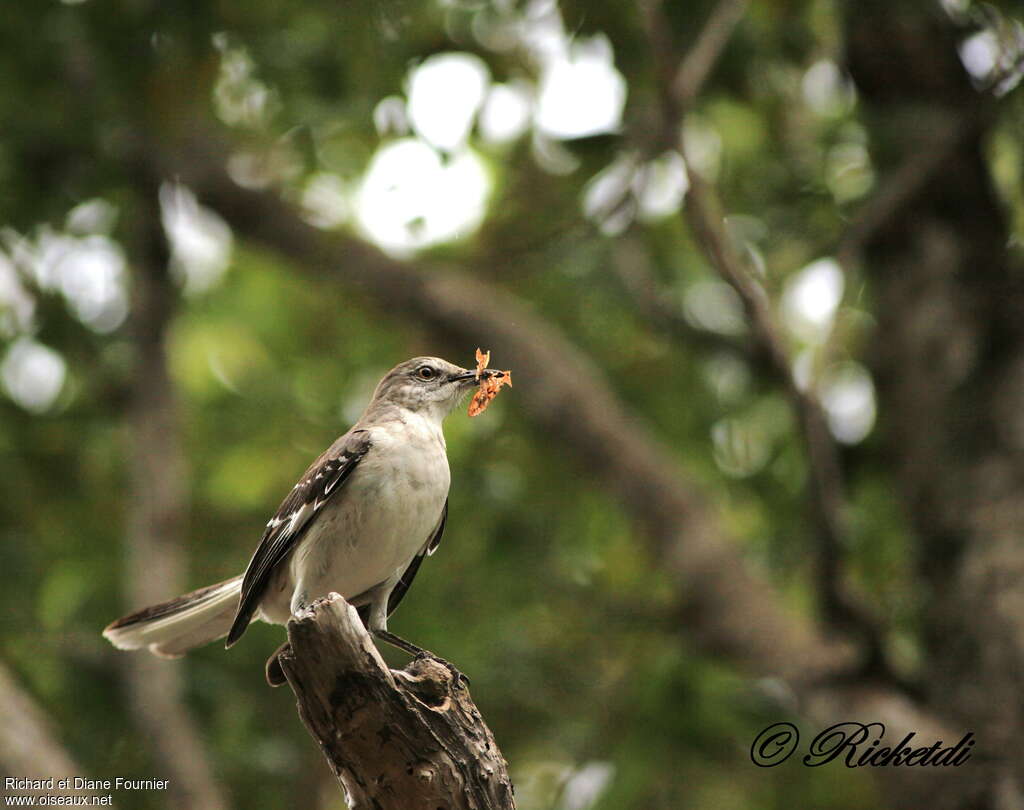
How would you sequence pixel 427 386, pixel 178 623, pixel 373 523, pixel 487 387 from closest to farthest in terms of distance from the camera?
1. pixel 373 523
2. pixel 487 387
3. pixel 178 623
4. pixel 427 386

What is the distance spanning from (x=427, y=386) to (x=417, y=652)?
1.86 meters

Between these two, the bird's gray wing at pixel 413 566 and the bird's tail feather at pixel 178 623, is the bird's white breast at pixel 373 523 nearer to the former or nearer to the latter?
the bird's gray wing at pixel 413 566

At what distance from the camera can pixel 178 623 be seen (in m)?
5.87

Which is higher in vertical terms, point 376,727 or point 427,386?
point 427,386

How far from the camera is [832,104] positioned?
11211 millimetres

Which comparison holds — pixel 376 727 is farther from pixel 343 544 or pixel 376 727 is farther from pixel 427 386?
pixel 427 386

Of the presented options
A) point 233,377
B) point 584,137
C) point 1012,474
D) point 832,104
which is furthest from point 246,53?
point 1012,474

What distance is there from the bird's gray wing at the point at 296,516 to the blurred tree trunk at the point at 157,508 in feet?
7.77

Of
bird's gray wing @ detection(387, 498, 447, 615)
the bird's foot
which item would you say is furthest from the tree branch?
the bird's foot

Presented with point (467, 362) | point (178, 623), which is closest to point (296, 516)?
point (178, 623)

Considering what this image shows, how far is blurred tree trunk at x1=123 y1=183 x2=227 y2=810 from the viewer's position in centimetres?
745

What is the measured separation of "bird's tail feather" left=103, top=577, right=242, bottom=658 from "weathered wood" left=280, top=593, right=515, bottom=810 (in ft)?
5.91

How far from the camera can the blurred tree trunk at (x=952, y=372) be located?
807cm

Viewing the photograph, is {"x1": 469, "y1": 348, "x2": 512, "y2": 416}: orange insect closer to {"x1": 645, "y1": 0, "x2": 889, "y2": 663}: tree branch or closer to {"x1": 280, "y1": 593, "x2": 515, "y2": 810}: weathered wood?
{"x1": 280, "y1": 593, "x2": 515, "y2": 810}: weathered wood
